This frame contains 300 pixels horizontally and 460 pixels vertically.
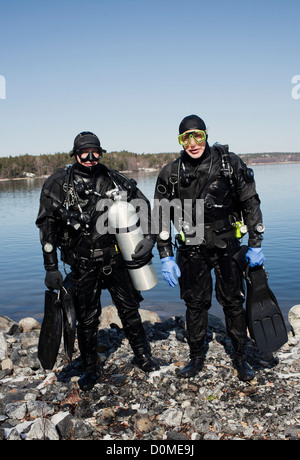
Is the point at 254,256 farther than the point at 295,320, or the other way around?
the point at 295,320

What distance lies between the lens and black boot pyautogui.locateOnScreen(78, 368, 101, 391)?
13.4ft

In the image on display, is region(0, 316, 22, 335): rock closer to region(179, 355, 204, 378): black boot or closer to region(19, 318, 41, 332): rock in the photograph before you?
region(19, 318, 41, 332): rock

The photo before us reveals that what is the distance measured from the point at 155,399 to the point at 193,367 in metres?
0.63

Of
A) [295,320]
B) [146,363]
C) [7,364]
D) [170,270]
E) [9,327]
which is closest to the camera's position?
[170,270]

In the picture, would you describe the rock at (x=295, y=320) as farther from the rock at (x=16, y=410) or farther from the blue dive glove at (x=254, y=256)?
the rock at (x=16, y=410)

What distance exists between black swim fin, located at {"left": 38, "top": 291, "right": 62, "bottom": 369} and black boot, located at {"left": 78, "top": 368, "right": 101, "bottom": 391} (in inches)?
15.9

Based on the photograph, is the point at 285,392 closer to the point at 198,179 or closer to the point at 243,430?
the point at 243,430

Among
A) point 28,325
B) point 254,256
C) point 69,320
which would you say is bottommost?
point 28,325

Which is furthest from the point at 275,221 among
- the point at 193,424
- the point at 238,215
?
the point at 193,424

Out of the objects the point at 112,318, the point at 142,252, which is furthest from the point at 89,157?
the point at 112,318

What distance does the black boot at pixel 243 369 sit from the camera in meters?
4.07

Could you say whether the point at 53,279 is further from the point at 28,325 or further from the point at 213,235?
the point at 28,325

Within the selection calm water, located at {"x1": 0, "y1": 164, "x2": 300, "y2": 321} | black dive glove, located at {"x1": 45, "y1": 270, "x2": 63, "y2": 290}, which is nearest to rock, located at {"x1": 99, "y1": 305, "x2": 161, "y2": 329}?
calm water, located at {"x1": 0, "y1": 164, "x2": 300, "y2": 321}

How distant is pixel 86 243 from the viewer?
4.02m
